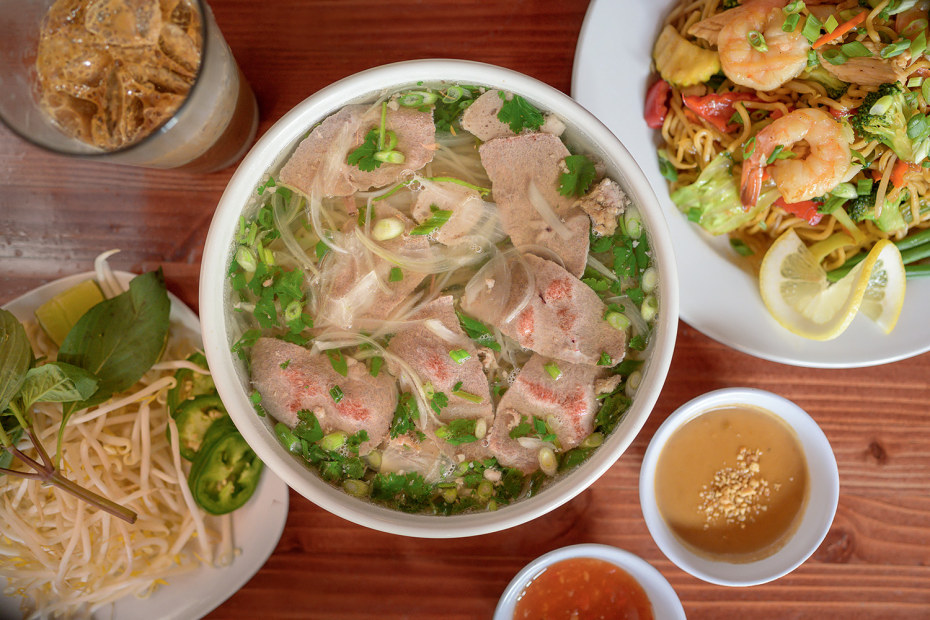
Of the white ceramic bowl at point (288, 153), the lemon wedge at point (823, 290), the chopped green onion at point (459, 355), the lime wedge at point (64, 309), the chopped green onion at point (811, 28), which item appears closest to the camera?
the white ceramic bowl at point (288, 153)

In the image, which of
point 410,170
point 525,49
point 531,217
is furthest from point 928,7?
point 410,170

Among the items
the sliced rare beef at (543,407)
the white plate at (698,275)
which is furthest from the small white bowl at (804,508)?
the sliced rare beef at (543,407)

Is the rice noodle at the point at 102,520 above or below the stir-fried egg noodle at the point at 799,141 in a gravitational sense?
below

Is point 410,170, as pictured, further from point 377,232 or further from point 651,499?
point 651,499

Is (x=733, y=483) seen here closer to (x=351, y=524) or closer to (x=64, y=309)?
(x=351, y=524)

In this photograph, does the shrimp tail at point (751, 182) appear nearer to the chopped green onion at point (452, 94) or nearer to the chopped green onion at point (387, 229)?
the chopped green onion at point (452, 94)
